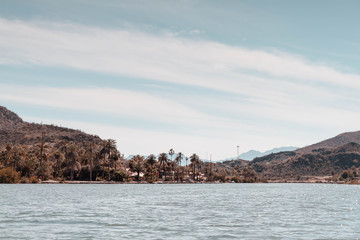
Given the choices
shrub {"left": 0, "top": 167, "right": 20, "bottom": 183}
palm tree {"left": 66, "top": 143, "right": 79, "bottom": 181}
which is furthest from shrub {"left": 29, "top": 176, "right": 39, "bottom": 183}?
palm tree {"left": 66, "top": 143, "right": 79, "bottom": 181}

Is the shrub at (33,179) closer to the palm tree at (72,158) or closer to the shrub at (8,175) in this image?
the shrub at (8,175)

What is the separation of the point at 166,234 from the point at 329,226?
18.7 metres

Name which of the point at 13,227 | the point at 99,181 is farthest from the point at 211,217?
the point at 99,181

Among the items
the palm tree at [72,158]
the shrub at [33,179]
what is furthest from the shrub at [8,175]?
the palm tree at [72,158]

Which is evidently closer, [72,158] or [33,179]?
[33,179]

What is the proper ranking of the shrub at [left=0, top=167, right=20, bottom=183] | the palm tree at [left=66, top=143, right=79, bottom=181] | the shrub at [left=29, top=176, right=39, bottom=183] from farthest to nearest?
the palm tree at [left=66, top=143, right=79, bottom=181] → the shrub at [left=29, top=176, right=39, bottom=183] → the shrub at [left=0, top=167, right=20, bottom=183]

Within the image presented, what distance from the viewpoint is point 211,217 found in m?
49.0

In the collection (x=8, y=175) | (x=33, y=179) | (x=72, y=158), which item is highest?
(x=72, y=158)

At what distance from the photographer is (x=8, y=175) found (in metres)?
A: 161

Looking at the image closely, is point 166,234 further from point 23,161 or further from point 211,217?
point 23,161

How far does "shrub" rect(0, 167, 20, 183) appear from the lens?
16025 centimetres

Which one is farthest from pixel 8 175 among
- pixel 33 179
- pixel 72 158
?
pixel 72 158

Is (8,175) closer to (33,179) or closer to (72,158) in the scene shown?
(33,179)

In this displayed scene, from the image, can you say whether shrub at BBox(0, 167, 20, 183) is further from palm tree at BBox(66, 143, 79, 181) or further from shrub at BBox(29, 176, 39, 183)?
palm tree at BBox(66, 143, 79, 181)
